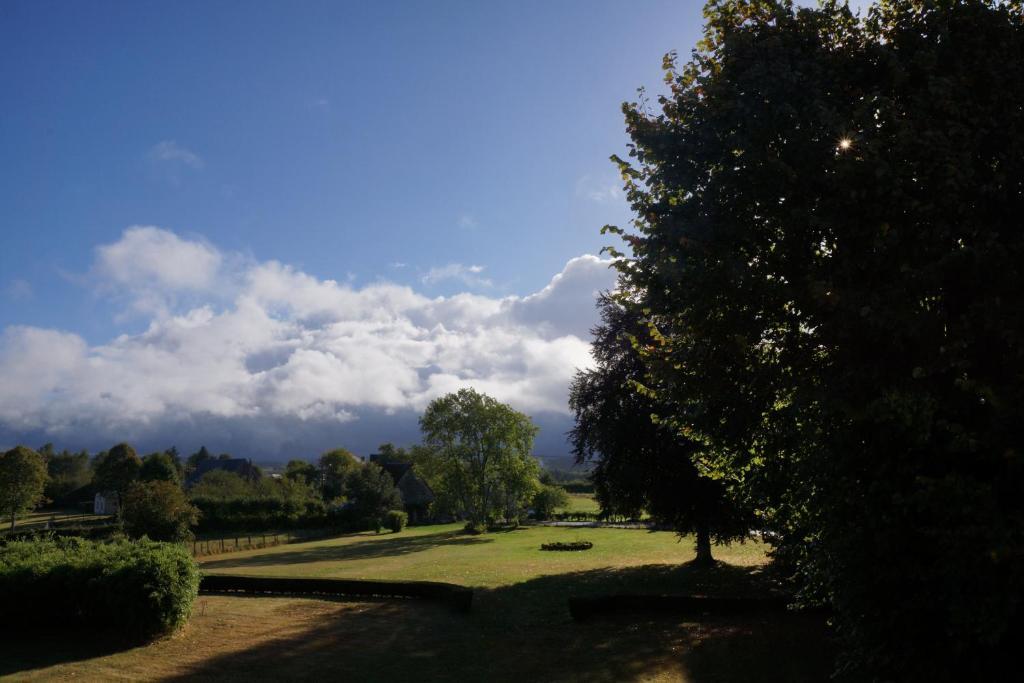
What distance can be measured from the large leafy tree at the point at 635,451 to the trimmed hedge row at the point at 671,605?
5.14 meters

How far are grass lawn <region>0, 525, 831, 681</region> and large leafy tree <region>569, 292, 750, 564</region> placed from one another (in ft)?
7.91

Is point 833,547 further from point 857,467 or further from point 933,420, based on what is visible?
point 933,420

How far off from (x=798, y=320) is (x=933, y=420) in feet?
7.44

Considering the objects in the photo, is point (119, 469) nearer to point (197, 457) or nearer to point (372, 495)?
point (372, 495)

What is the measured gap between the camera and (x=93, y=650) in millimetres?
14422

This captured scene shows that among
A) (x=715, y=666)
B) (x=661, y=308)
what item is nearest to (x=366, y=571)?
(x=715, y=666)

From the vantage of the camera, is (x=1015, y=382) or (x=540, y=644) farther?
(x=540, y=644)

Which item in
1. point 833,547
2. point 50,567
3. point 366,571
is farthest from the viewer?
point 366,571

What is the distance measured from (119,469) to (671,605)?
251 ft

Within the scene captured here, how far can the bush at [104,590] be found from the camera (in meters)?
14.9

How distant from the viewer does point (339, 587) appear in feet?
73.7

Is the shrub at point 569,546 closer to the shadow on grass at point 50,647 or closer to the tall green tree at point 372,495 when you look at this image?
the shadow on grass at point 50,647

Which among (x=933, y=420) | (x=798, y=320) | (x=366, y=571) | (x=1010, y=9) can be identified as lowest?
(x=366, y=571)

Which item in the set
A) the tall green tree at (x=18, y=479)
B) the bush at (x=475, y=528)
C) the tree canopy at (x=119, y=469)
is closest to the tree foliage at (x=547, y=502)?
the bush at (x=475, y=528)
